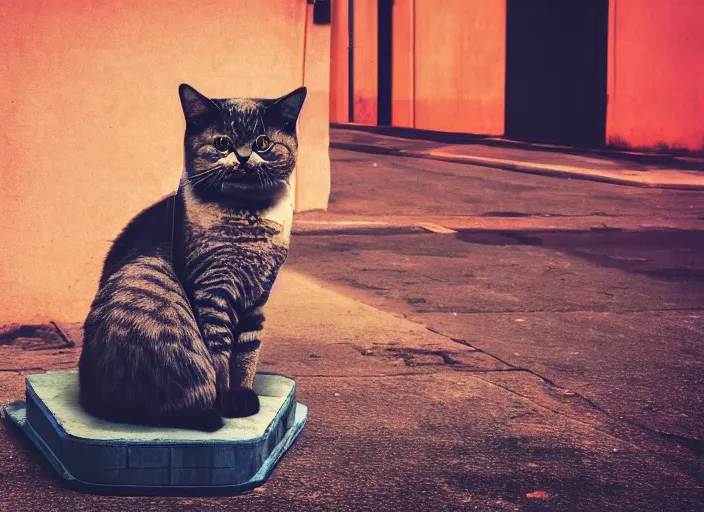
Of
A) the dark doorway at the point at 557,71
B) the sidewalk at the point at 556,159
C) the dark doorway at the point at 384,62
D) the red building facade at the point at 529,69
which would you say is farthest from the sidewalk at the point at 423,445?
the dark doorway at the point at 384,62

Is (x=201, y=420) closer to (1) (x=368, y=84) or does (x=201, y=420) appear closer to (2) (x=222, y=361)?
(2) (x=222, y=361)

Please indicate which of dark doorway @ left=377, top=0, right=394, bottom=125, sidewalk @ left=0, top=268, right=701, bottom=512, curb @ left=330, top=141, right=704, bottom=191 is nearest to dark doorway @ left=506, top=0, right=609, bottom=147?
curb @ left=330, top=141, right=704, bottom=191

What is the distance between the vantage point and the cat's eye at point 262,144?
401 cm

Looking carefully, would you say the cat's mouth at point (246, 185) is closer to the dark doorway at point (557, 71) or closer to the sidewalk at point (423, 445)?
the sidewalk at point (423, 445)

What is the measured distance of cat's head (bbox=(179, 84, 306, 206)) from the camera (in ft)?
13.1

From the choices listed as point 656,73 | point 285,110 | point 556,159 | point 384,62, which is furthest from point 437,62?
point 285,110

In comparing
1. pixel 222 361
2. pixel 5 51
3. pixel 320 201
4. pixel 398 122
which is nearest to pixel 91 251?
pixel 5 51

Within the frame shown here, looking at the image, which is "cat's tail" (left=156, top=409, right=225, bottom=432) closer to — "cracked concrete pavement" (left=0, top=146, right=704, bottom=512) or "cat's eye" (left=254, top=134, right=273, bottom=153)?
"cracked concrete pavement" (left=0, top=146, right=704, bottom=512)

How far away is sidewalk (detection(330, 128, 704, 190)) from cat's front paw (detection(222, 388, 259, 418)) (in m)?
12.6

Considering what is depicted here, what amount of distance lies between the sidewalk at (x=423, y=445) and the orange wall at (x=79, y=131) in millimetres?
541

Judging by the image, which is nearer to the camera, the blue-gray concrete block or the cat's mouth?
the blue-gray concrete block

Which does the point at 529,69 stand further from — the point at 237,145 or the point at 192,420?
the point at 192,420

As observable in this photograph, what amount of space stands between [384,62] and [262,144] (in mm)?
24103

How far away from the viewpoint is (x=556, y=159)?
18.8m
